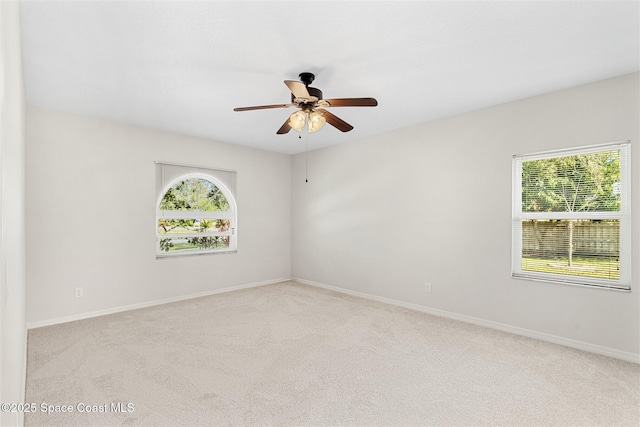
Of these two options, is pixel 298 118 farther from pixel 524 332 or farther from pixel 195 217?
pixel 524 332

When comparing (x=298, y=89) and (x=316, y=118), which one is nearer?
(x=298, y=89)

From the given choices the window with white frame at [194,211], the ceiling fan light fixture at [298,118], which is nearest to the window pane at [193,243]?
the window with white frame at [194,211]

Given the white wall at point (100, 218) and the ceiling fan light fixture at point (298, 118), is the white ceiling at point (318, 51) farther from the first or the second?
the white wall at point (100, 218)

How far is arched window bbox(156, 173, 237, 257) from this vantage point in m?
4.68

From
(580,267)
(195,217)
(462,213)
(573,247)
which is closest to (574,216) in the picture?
(573,247)

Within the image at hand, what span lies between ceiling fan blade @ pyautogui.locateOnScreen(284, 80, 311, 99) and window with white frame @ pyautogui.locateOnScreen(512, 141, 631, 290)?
2428mm

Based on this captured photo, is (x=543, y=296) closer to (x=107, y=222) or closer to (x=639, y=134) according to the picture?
(x=639, y=134)

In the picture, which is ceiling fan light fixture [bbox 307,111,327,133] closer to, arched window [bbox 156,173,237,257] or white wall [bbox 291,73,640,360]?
white wall [bbox 291,73,640,360]

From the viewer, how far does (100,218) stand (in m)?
4.00

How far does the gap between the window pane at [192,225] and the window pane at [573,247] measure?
418cm

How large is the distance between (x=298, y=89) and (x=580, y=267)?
3.12 meters

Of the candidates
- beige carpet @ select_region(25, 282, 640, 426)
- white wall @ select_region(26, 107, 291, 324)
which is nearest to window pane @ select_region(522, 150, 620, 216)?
beige carpet @ select_region(25, 282, 640, 426)

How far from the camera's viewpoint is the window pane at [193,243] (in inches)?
185

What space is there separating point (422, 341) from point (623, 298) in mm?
1750
